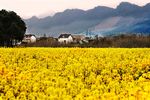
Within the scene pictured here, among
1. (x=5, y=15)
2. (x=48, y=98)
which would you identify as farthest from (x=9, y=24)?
(x=48, y=98)

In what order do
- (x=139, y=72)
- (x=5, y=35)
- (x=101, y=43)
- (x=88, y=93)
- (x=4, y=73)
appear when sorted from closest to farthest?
1. (x=88, y=93)
2. (x=4, y=73)
3. (x=139, y=72)
4. (x=101, y=43)
5. (x=5, y=35)

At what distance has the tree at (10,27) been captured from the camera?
56.7m

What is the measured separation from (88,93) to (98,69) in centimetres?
734

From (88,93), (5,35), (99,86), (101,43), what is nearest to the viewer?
(88,93)

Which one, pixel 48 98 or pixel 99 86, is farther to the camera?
pixel 99 86

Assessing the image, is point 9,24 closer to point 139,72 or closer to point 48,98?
point 139,72

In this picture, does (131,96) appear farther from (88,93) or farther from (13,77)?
(13,77)

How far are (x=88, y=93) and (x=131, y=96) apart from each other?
133cm

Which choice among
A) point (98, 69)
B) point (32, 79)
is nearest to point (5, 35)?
point (98, 69)

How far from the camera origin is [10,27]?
5697 cm

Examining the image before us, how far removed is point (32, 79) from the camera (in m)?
14.0

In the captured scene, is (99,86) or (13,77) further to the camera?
(13,77)

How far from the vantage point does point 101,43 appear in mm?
51062

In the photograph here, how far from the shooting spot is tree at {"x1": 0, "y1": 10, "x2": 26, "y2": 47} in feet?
186
